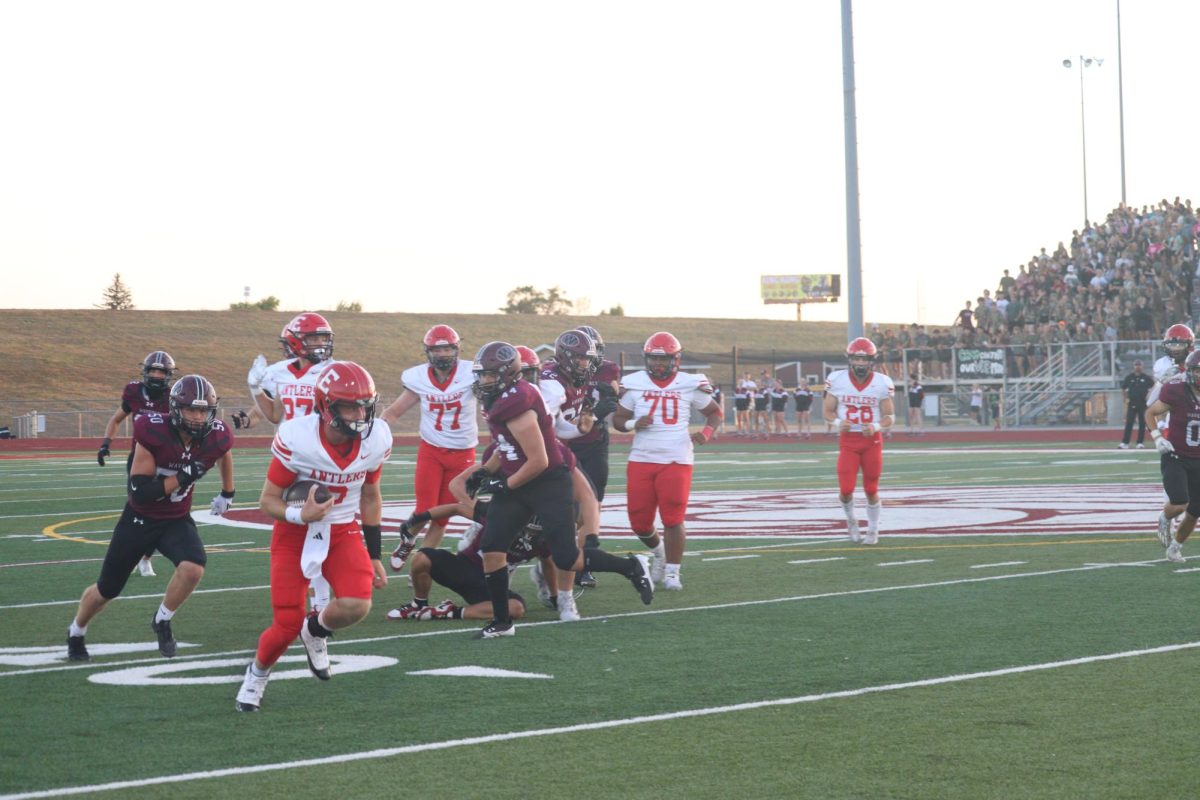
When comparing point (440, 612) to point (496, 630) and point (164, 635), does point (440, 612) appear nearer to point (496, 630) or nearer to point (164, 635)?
point (496, 630)

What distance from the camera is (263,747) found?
636 cm

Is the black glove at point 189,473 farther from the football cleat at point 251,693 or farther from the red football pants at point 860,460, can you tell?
the red football pants at point 860,460

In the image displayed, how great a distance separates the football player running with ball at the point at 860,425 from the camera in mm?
14570

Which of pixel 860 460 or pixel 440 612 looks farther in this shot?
pixel 860 460

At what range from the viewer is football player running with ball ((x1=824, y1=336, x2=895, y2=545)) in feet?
47.8

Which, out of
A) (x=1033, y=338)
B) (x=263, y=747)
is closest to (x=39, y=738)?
(x=263, y=747)

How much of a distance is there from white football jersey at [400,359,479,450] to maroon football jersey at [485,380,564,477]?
2.12 metres

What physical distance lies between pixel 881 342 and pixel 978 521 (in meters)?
29.9

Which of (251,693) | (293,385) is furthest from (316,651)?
(293,385)

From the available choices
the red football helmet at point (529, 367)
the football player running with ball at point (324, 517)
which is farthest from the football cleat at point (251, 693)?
the red football helmet at point (529, 367)

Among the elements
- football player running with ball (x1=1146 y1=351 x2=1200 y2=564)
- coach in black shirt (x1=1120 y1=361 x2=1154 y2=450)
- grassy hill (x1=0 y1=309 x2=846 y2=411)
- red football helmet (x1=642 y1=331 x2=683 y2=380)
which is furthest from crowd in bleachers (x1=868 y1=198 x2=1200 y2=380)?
red football helmet (x1=642 y1=331 x2=683 y2=380)

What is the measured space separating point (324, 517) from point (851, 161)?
70.3ft

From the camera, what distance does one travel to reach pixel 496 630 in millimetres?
9234

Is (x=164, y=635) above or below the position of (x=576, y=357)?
below
